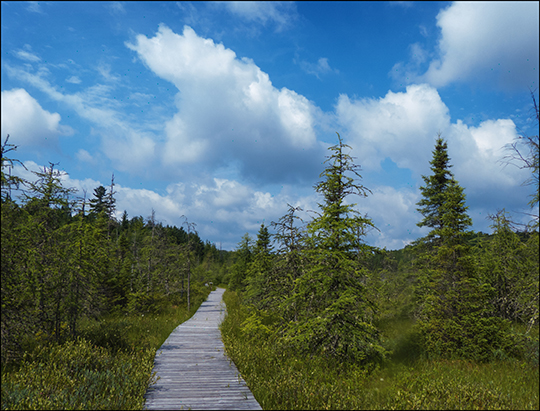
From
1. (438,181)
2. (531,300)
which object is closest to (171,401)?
(531,300)

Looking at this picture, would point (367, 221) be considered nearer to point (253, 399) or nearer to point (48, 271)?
point (253, 399)

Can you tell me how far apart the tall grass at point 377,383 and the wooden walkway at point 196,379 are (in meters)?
0.39

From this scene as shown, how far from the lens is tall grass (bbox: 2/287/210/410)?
19.3 ft

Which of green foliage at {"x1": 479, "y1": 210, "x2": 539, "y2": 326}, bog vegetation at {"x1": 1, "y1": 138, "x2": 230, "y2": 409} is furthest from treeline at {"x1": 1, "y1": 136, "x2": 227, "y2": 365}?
green foliage at {"x1": 479, "y1": 210, "x2": 539, "y2": 326}

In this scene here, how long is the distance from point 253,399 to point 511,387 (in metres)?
6.69

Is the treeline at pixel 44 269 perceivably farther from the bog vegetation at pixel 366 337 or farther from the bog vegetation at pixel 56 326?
the bog vegetation at pixel 366 337

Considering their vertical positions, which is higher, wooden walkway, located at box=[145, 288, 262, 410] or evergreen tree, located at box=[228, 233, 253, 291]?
evergreen tree, located at box=[228, 233, 253, 291]

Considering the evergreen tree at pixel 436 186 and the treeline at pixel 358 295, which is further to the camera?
the evergreen tree at pixel 436 186

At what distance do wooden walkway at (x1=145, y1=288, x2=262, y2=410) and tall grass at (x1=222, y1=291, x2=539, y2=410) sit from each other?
388 millimetres

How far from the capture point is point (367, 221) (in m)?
9.01

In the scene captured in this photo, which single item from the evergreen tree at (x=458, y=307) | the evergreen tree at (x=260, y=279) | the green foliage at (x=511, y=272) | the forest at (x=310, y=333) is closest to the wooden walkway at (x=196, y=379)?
the forest at (x=310, y=333)

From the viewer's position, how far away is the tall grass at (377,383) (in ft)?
21.1

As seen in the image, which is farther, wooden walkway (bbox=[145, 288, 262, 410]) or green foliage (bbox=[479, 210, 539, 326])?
green foliage (bbox=[479, 210, 539, 326])

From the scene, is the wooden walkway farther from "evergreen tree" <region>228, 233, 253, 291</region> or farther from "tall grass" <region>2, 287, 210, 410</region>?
"evergreen tree" <region>228, 233, 253, 291</region>
